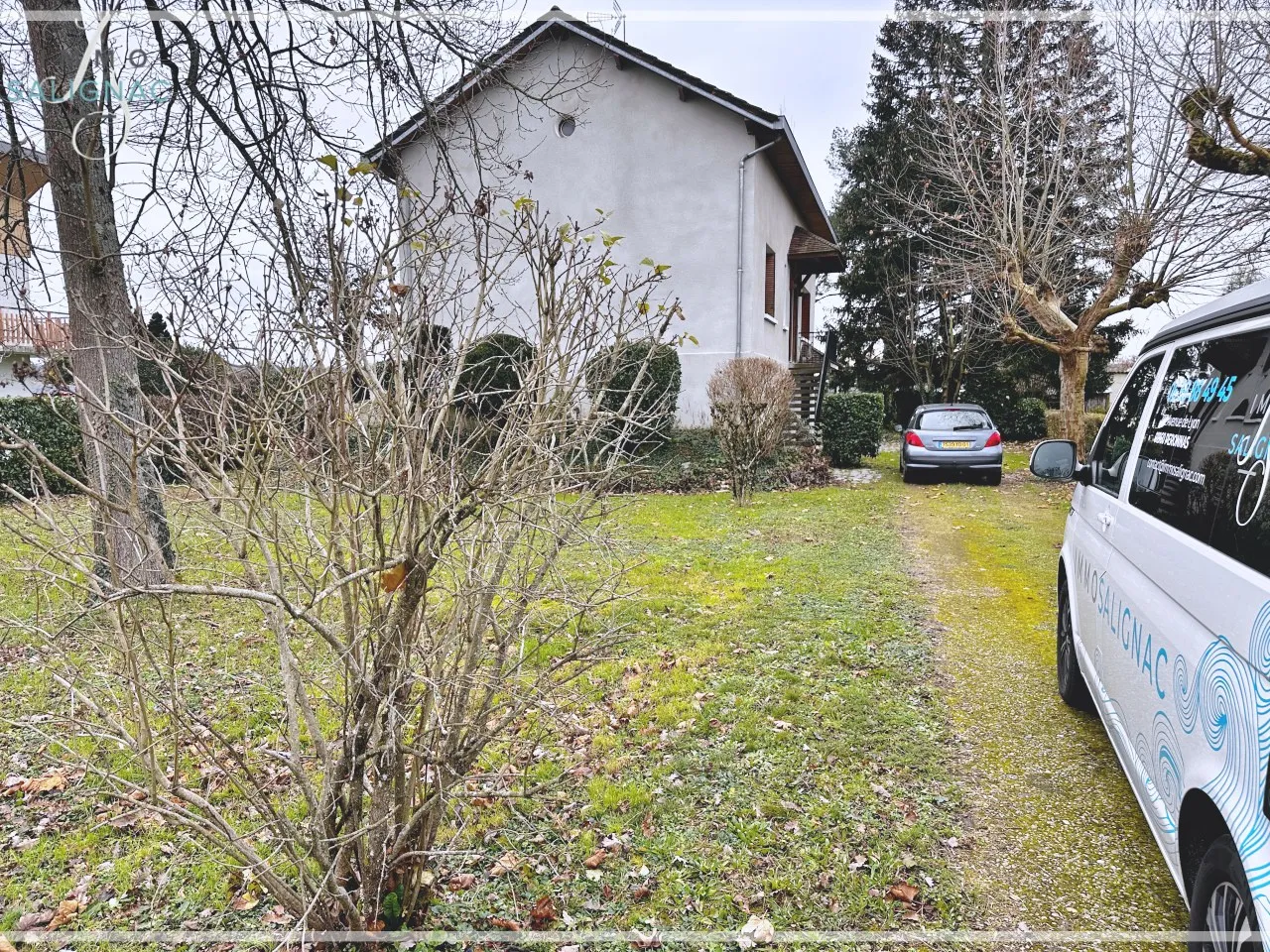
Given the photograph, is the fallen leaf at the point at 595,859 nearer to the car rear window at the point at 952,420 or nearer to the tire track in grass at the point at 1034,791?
the tire track in grass at the point at 1034,791

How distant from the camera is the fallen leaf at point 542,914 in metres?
2.65

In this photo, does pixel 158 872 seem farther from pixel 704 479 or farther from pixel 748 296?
pixel 748 296

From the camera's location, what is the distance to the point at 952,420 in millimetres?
13578

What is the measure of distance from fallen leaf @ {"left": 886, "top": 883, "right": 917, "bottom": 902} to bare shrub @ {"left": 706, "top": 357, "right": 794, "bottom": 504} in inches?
361

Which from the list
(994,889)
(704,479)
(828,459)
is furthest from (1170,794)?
(828,459)

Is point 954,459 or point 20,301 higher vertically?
point 20,301

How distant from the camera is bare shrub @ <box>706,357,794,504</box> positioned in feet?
38.8

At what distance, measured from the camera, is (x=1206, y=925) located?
1791 millimetres

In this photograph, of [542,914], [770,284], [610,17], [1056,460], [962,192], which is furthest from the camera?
[770,284]

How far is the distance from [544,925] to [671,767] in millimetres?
1167

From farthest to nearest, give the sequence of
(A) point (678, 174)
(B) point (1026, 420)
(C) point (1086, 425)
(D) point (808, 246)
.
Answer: (B) point (1026, 420) < (D) point (808, 246) < (A) point (678, 174) < (C) point (1086, 425)

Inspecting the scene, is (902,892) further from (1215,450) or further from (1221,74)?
(1221,74)

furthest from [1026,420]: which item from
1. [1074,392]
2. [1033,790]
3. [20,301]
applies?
[20,301]

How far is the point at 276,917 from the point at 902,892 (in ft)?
7.77
